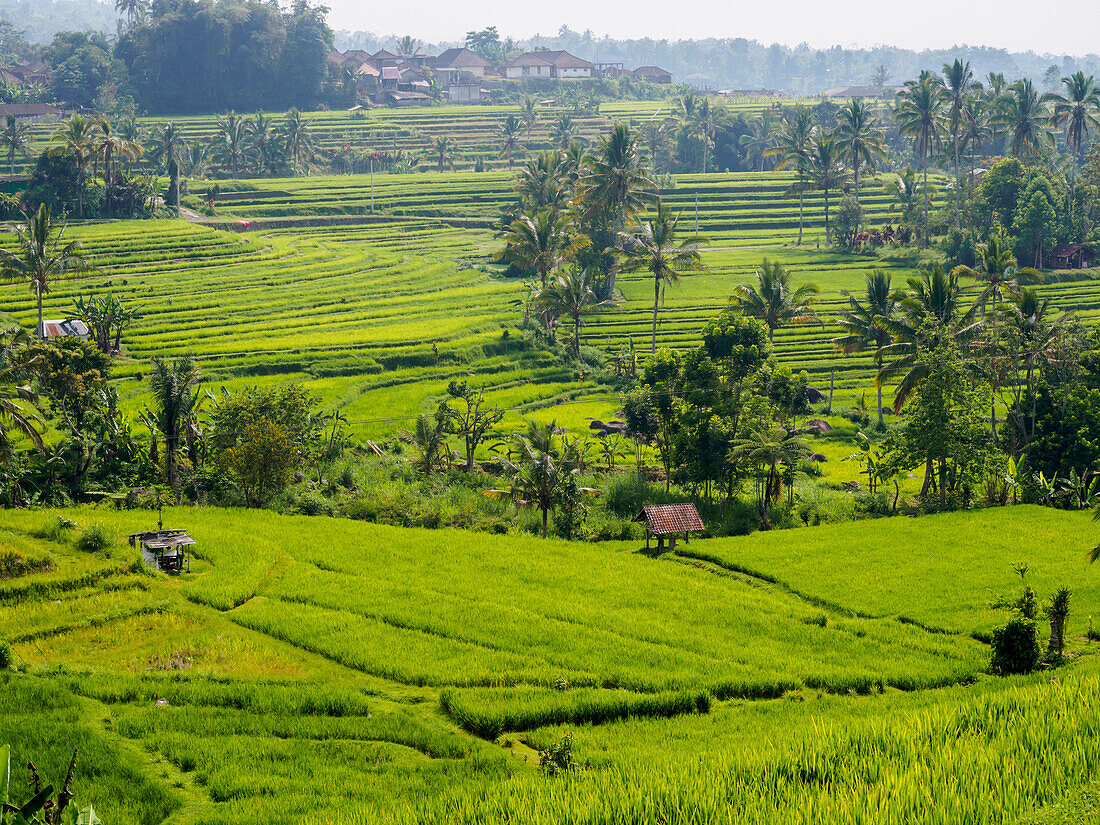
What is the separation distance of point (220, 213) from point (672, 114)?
57513 millimetres

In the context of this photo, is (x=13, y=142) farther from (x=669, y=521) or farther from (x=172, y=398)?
(x=669, y=521)

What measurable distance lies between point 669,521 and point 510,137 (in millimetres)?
74629

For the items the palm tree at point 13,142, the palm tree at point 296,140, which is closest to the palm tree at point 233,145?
the palm tree at point 296,140

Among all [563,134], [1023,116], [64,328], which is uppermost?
[1023,116]

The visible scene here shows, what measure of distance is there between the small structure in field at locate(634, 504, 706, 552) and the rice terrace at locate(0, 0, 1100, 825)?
0.33 feet

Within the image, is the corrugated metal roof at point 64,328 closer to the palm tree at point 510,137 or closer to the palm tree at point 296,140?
the palm tree at point 296,140

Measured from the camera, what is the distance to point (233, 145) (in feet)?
299

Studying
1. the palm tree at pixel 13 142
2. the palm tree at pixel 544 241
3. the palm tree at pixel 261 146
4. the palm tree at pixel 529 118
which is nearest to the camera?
the palm tree at pixel 544 241

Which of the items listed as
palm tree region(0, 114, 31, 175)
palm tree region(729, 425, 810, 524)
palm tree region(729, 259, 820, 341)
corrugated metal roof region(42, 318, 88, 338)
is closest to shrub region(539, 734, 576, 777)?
palm tree region(729, 425, 810, 524)

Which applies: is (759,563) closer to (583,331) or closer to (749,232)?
(583,331)

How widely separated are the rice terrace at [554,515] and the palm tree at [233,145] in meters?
20.3

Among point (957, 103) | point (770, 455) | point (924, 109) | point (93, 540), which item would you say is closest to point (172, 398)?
point (93, 540)

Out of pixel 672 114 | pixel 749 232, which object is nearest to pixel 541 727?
pixel 749 232

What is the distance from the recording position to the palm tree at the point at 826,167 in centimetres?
7306
